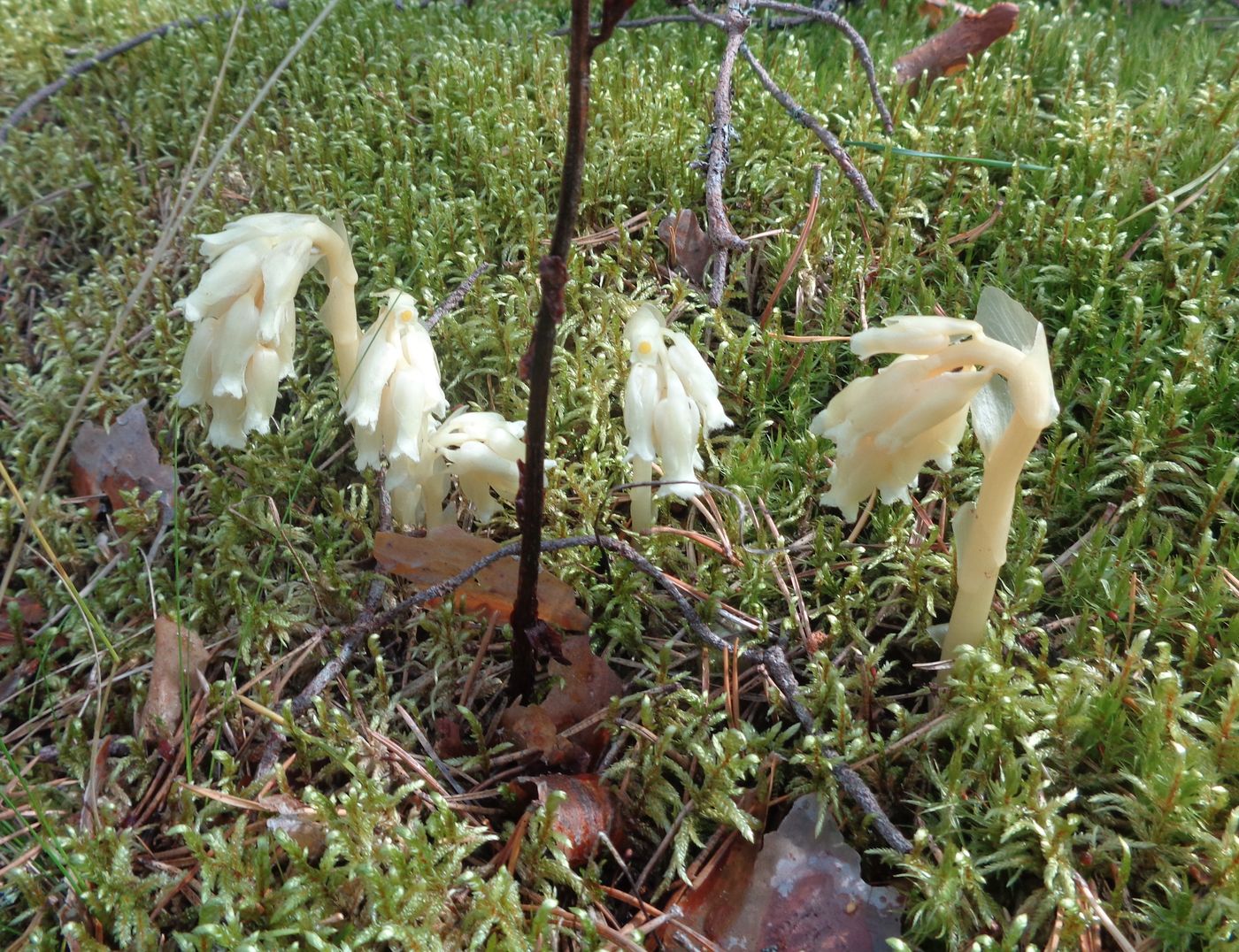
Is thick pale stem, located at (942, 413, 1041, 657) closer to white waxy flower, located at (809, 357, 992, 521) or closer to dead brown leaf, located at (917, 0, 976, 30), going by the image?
white waxy flower, located at (809, 357, 992, 521)

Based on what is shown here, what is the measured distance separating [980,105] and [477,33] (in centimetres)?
176

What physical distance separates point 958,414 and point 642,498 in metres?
0.64

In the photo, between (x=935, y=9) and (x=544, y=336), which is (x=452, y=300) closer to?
(x=544, y=336)

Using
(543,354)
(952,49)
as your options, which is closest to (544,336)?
(543,354)

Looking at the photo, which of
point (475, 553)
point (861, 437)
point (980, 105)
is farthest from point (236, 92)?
point (861, 437)

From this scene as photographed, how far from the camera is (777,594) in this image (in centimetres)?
177

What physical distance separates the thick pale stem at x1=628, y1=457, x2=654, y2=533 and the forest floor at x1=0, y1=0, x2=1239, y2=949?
0.03 metres

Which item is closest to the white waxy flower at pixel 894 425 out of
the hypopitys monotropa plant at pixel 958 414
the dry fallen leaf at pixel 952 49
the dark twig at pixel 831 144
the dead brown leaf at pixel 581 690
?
the hypopitys monotropa plant at pixel 958 414

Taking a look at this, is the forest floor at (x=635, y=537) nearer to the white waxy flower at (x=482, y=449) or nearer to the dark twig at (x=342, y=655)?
the dark twig at (x=342, y=655)

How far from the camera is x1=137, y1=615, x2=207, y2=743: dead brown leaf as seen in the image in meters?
1.65

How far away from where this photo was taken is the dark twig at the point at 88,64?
305 centimetres

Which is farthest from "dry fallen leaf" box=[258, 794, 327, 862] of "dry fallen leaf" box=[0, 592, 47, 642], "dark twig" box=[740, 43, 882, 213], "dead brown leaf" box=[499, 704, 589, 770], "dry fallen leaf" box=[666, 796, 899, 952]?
"dark twig" box=[740, 43, 882, 213]

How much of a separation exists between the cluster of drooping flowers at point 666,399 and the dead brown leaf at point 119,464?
120cm

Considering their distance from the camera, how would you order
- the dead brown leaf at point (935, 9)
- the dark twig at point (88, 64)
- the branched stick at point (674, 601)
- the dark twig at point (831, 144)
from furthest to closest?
the dead brown leaf at point (935, 9), the dark twig at point (88, 64), the dark twig at point (831, 144), the branched stick at point (674, 601)
